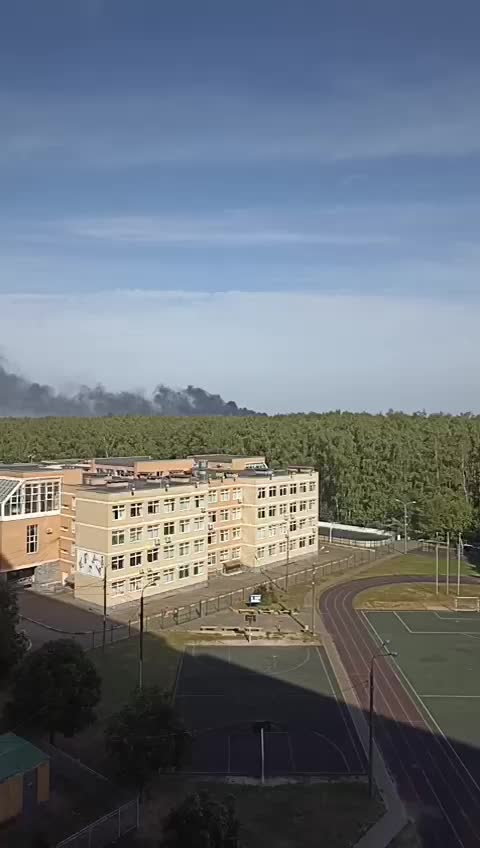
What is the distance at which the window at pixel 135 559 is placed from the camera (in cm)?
5844

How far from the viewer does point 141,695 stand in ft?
93.3

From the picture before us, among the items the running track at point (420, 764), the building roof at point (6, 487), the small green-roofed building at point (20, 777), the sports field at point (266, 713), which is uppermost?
the building roof at point (6, 487)

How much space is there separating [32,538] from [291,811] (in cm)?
3988

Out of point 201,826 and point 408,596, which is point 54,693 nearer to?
point 201,826

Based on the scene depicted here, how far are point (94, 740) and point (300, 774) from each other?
1006 centimetres

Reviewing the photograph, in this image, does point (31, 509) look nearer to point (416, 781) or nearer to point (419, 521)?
point (416, 781)

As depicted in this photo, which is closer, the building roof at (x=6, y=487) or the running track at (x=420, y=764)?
the running track at (x=420, y=764)

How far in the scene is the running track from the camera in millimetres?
27031

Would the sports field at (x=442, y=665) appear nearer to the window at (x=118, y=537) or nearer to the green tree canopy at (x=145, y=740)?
the green tree canopy at (x=145, y=740)

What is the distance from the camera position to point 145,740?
26.9 metres

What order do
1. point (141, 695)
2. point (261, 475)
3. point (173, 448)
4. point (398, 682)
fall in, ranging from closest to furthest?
point (141, 695)
point (398, 682)
point (261, 475)
point (173, 448)

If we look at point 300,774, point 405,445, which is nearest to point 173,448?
point 405,445

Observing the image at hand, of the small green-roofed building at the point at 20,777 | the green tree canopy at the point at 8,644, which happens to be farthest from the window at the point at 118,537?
the small green-roofed building at the point at 20,777

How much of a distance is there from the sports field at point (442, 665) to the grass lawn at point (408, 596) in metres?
1.91
